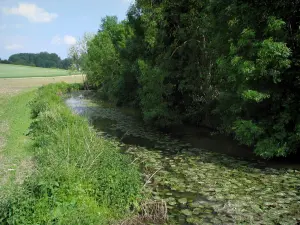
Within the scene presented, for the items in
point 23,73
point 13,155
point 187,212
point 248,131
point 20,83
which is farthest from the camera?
point 23,73

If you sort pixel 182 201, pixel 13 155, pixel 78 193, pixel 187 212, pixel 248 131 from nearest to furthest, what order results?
pixel 78 193 < pixel 187 212 < pixel 182 201 < pixel 248 131 < pixel 13 155

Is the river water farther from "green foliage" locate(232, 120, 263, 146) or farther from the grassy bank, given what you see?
the grassy bank

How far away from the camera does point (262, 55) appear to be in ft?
35.1

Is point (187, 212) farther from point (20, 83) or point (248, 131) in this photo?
point (20, 83)

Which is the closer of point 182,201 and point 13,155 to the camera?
point 182,201

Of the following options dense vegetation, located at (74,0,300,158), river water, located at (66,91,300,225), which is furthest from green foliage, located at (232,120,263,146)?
river water, located at (66,91,300,225)

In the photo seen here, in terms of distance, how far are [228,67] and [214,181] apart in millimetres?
4911

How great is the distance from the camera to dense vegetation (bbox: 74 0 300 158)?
11.2 m

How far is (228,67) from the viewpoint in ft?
40.9

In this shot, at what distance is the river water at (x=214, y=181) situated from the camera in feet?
26.1

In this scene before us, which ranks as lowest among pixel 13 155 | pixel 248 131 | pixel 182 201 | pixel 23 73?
pixel 182 201

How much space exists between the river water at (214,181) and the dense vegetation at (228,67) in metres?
0.97

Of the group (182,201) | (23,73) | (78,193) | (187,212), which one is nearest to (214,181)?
(182,201)

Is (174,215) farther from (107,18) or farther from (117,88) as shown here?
(107,18)
